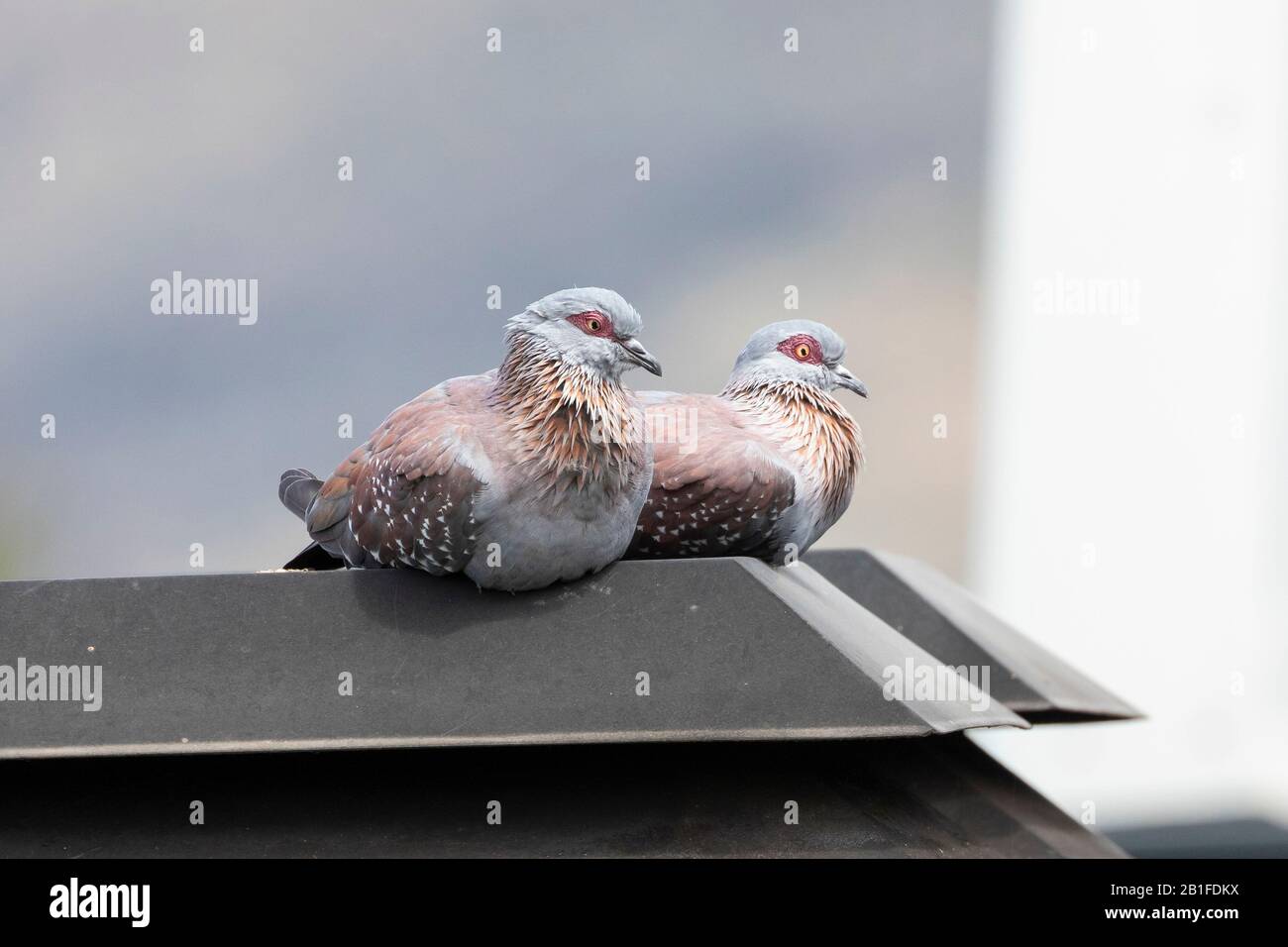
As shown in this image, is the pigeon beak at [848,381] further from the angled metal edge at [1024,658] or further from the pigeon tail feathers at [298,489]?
the pigeon tail feathers at [298,489]

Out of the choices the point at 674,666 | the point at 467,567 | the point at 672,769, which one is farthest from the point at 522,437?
the point at 672,769

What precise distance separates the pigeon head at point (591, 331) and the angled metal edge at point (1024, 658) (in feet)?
6.88

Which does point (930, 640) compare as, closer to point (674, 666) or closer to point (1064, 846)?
point (1064, 846)

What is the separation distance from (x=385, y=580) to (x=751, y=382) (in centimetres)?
133

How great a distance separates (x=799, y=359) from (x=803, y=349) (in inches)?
1.2

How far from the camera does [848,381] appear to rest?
3.85 m

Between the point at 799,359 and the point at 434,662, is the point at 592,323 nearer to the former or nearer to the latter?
Answer: the point at 434,662

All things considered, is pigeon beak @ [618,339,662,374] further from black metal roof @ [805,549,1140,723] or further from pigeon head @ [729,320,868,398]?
black metal roof @ [805,549,1140,723]

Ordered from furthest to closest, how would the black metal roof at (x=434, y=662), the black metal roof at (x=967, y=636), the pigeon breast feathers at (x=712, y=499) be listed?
the black metal roof at (x=967, y=636), the pigeon breast feathers at (x=712, y=499), the black metal roof at (x=434, y=662)

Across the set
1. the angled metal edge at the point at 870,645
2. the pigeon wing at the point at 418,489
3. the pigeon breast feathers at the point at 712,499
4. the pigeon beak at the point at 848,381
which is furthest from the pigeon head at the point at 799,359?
the pigeon wing at the point at 418,489

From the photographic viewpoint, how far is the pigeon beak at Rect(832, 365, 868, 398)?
12.6ft

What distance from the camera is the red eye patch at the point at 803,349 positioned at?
3.83 meters

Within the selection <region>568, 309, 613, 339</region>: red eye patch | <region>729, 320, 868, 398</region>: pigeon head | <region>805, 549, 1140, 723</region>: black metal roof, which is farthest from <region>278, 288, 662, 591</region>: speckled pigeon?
<region>805, 549, 1140, 723</region>: black metal roof

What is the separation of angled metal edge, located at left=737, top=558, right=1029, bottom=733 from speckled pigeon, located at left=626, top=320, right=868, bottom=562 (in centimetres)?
18
